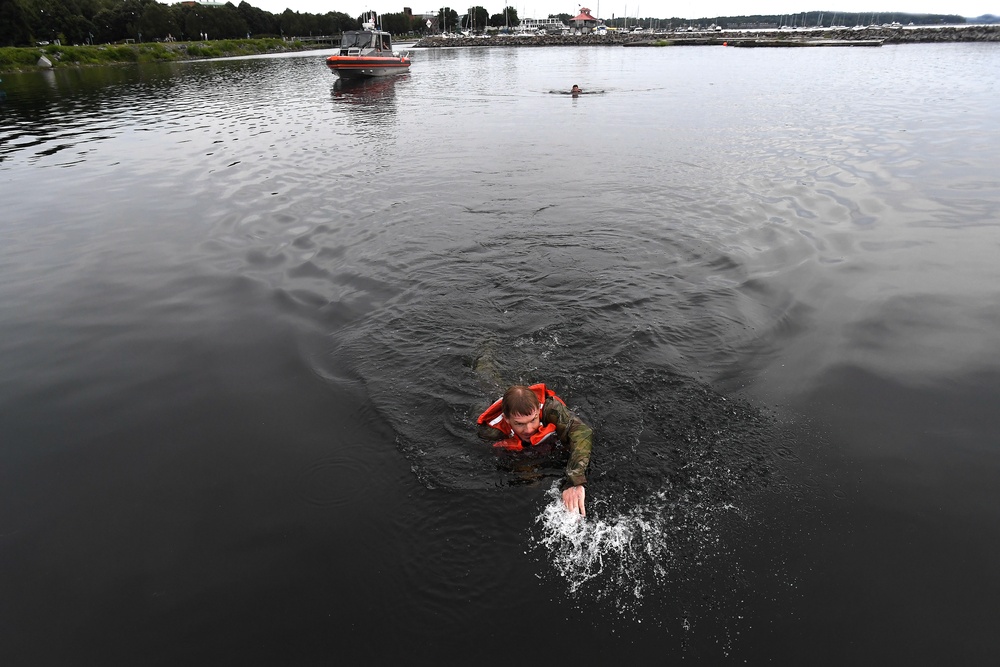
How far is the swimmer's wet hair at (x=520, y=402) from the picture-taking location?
5.15m

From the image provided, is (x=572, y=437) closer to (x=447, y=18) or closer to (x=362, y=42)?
(x=362, y=42)

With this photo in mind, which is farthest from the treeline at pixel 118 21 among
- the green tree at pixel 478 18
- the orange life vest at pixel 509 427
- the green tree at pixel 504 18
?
the orange life vest at pixel 509 427

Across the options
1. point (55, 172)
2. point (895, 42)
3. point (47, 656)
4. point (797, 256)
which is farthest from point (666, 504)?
point (895, 42)

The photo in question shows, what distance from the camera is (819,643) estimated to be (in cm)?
379

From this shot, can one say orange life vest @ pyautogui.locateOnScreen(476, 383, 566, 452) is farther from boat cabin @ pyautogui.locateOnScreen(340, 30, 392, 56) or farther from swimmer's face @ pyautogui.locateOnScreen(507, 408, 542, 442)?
boat cabin @ pyautogui.locateOnScreen(340, 30, 392, 56)

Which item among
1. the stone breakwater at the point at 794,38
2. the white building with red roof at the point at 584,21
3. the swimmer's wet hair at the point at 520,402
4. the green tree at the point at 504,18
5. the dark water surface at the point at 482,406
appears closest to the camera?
the dark water surface at the point at 482,406

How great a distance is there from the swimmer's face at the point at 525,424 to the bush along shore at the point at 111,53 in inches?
3072

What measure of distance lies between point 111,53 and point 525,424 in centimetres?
9096

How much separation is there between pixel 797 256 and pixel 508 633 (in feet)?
30.3

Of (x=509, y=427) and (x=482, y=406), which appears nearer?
(x=509, y=427)

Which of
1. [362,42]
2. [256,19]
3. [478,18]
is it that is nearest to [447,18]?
[478,18]

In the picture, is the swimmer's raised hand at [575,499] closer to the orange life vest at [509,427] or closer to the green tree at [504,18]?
the orange life vest at [509,427]

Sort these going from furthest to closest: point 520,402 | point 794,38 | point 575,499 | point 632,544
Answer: point 794,38, point 520,402, point 575,499, point 632,544

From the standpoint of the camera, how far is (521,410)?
5.17m
